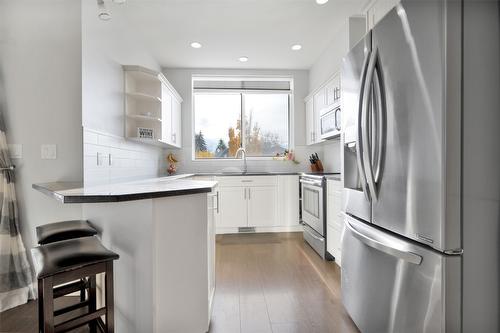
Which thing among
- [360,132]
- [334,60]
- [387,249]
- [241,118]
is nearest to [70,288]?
[387,249]

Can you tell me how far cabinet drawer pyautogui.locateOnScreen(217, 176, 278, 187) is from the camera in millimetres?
4078

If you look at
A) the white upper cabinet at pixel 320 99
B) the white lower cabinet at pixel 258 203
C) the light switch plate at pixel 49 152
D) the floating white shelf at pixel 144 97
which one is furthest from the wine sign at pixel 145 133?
the white upper cabinet at pixel 320 99

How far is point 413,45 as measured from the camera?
3.79ft

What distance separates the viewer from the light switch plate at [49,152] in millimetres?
2248

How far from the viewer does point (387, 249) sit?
1308 millimetres

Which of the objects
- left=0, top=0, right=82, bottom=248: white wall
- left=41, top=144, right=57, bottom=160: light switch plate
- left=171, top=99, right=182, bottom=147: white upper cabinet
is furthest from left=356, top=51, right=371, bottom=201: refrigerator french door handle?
left=171, top=99, right=182, bottom=147: white upper cabinet

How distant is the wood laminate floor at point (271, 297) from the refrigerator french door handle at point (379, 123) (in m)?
1.09

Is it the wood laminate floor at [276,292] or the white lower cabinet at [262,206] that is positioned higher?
the white lower cabinet at [262,206]

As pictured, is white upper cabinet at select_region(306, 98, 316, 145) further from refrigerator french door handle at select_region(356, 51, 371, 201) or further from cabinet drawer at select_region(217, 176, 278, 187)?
refrigerator french door handle at select_region(356, 51, 371, 201)

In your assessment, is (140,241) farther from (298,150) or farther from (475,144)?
(298,150)

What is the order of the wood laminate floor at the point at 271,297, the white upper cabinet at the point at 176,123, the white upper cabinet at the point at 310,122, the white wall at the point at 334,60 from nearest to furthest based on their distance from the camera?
the wood laminate floor at the point at 271,297
the white wall at the point at 334,60
the white upper cabinet at the point at 176,123
the white upper cabinet at the point at 310,122

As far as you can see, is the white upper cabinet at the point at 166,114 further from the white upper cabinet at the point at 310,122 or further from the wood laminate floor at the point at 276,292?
the white upper cabinet at the point at 310,122

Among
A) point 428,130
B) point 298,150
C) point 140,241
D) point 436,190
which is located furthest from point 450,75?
point 298,150

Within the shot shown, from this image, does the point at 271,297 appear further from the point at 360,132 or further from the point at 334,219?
the point at 360,132
